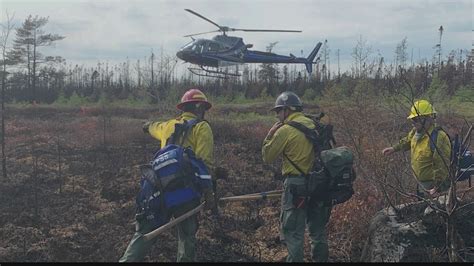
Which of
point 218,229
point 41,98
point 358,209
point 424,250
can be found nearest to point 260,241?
point 218,229

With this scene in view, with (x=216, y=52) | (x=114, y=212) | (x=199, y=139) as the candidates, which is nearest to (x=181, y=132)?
(x=199, y=139)

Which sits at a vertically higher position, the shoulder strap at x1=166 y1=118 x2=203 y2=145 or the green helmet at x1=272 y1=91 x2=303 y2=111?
the green helmet at x1=272 y1=91 x2=303 y2=111

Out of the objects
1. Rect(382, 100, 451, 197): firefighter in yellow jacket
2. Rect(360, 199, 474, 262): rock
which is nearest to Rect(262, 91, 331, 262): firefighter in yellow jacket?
Rect(360, 199, 474, 262): rock

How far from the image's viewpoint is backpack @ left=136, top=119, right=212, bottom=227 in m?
5.02

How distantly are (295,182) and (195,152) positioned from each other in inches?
45.5

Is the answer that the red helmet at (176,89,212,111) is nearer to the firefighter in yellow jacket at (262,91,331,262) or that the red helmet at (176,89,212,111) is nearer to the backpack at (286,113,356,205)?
the firefighter in yellow jacket at (262,91,331,262)

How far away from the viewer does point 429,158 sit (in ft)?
19.1

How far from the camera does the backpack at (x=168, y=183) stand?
5.02m

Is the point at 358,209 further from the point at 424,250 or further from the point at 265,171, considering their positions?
the point at 265,171

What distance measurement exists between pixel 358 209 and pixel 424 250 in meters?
1.97

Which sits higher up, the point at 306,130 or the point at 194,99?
the point at 194,99

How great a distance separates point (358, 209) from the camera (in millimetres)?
6750

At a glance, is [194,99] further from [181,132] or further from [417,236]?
[417,236]

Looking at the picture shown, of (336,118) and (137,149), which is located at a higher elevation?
(336,118)
